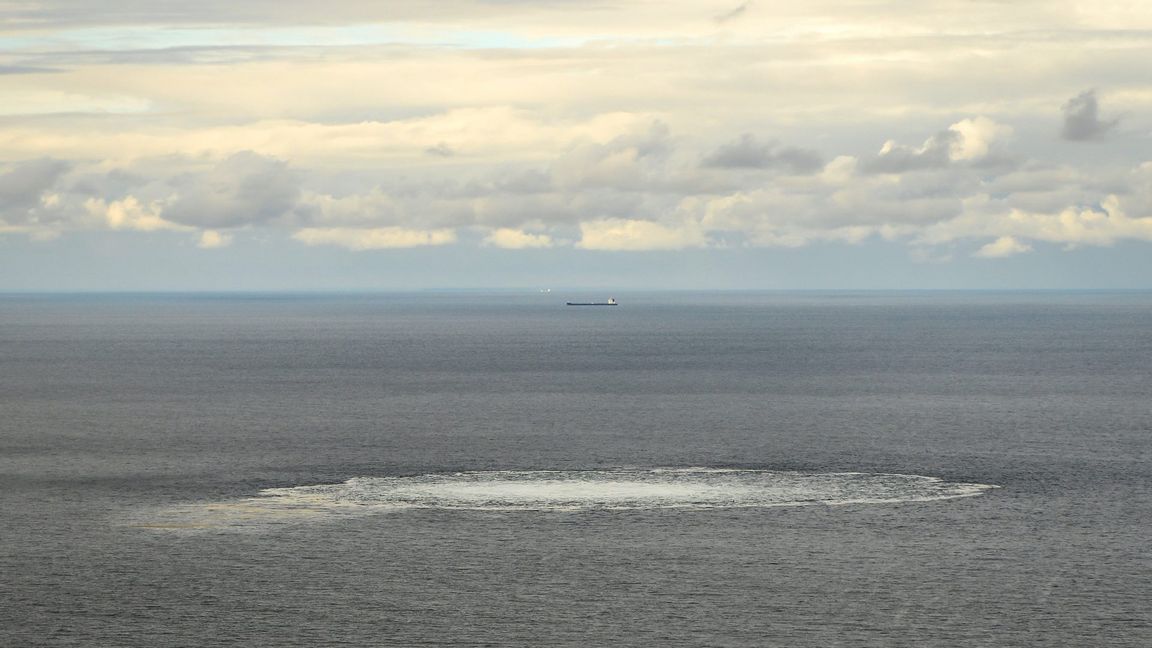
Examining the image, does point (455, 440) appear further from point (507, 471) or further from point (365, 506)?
point (365, 506)

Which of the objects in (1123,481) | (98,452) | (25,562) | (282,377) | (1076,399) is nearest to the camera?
(25,562)

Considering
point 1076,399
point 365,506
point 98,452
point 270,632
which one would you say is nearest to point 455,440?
point 98,452

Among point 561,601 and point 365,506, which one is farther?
point 365,506

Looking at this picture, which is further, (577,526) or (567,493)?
(567,493)

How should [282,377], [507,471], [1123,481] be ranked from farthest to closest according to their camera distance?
[282,377], [507,471], [1123,481]

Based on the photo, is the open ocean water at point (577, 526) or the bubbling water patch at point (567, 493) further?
the bubbling water patch at point (567, 493)

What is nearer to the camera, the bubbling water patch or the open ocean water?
the open ocean water

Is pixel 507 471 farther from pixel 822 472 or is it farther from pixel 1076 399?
pixel 1076 399
